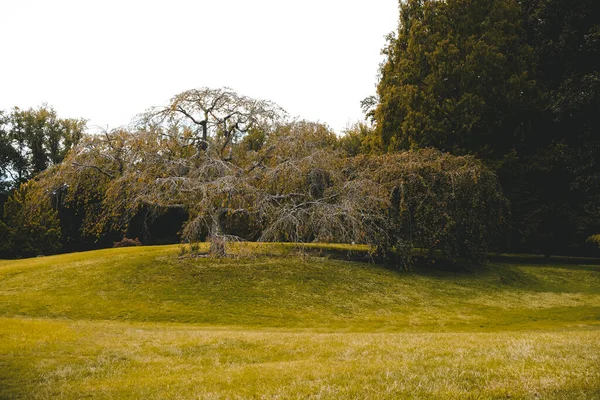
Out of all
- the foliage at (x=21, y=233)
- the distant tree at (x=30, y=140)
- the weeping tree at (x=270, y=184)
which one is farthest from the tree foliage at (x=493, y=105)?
the distant tree at (x=30, y=140)

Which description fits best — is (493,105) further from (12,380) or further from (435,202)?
(12,380)

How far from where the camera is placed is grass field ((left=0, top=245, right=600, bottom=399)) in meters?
6.07

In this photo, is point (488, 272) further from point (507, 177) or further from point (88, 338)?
point (88, 338)

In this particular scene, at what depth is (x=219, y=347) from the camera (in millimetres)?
9219

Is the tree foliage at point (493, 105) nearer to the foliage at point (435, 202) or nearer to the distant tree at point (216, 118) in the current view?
the foliage at point (435, 202)

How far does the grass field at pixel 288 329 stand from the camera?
6.07 m

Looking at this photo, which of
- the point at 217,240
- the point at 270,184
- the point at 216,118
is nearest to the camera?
the point at 217,240

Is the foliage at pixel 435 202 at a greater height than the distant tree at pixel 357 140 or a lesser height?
lesser

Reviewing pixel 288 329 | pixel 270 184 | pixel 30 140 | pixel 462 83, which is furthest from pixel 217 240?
pixel 30 140

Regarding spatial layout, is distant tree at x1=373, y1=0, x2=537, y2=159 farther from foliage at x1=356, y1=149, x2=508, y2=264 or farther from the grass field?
the grass field

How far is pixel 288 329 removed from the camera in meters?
13.7

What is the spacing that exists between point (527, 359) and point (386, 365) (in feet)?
7.57

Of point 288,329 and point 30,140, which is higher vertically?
point 30,140

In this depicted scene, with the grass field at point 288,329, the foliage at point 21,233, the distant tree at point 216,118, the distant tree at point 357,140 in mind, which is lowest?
the grass field at point 288,329
